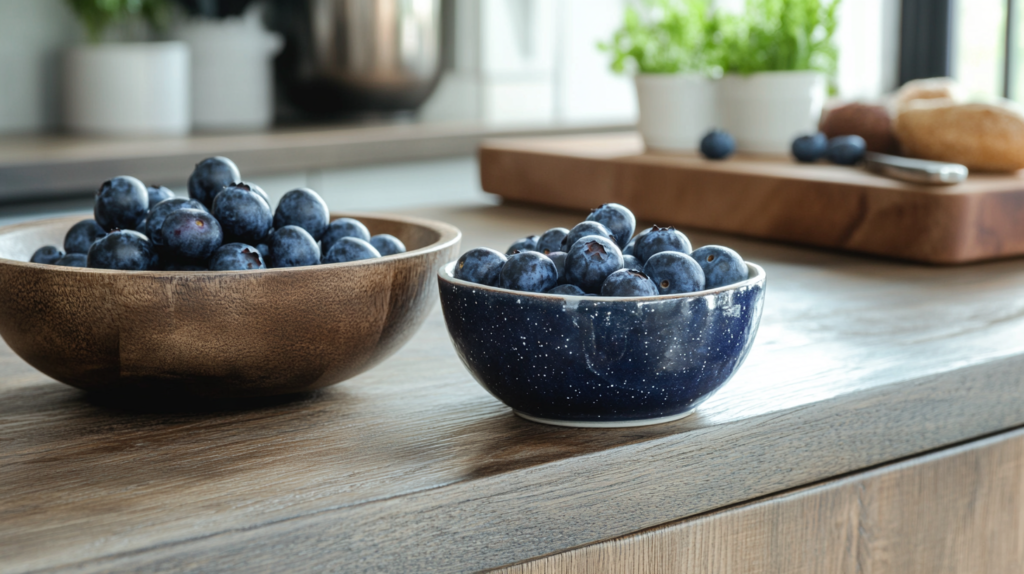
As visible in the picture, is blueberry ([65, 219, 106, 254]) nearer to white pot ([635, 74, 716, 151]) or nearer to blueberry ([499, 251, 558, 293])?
blueberry ([499, 251, 558, 293])

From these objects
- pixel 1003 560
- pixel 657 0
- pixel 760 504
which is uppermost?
pixel 657 0

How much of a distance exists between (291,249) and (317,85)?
7.33ft

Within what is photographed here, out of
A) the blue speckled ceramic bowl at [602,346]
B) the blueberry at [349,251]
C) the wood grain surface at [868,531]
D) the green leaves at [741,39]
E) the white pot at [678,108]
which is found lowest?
the wood grain surface at [868,531]

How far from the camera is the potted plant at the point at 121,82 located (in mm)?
2363

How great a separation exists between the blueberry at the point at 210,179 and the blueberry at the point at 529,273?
0.65ft

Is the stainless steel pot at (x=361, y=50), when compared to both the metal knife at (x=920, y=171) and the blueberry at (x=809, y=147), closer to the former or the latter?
the blueberry at (x=809, y=147)

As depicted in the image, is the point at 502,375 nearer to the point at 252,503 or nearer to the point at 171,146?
the point at 252,503

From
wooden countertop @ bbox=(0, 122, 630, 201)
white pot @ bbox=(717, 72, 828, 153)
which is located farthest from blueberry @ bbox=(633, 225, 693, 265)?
wooden countertop @ bbox=(0, 122, 630, 201)

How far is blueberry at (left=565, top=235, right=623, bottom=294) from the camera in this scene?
1.70 ft

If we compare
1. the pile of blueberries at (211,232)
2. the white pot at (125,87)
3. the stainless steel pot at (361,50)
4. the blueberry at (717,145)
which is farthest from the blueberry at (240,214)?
the stainless steel pot at (361,50)

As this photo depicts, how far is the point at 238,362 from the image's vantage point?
541mm

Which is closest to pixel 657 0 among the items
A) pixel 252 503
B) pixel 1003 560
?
pixel 1003 560

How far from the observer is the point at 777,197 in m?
1.22

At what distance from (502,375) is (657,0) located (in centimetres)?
122
